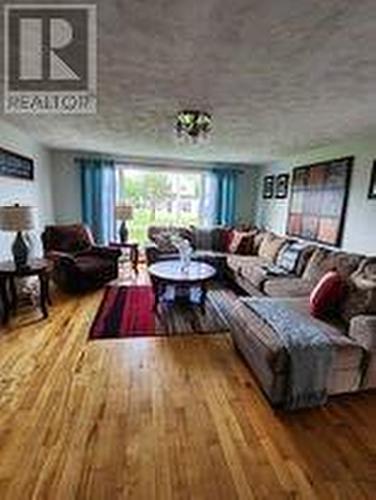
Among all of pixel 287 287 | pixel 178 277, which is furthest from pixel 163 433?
pixel 287 287

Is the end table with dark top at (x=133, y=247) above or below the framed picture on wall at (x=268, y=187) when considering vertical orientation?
below

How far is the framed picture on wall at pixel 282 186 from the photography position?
5.93 metres

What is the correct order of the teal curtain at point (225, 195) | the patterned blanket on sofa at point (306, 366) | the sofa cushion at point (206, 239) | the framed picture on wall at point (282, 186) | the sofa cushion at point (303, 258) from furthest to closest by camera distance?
the teal curtain at point (225, 195), the sofa cushion at point (206, 239), the framed picture on wall at point (282, 186), the sofa cushion at point (303, 258), the patterned blanket on sofa at point (306, 366)

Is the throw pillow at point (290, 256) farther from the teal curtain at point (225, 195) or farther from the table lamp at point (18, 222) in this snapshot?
the table lamp at point (18, 222)

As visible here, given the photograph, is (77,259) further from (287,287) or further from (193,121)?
(287,287)

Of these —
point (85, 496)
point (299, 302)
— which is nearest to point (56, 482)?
point (85, 496)

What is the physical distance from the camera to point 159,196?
23.0 feet

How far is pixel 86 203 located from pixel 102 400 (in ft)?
15.2

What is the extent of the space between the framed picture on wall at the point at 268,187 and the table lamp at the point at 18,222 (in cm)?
457

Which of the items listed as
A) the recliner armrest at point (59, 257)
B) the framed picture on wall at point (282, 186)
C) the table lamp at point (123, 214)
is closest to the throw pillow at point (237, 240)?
the framed picture on wall at point (282, 186)

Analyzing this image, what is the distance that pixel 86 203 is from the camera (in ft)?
20.6

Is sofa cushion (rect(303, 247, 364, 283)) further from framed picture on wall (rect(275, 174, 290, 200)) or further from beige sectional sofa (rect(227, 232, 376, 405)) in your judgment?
framed picture on wall (rect(275, 174, 290, 200))

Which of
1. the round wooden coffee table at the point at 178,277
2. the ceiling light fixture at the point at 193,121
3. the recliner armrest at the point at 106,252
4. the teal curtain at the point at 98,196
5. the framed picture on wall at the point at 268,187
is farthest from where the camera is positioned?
the framed picture on wall at the point at 268,187

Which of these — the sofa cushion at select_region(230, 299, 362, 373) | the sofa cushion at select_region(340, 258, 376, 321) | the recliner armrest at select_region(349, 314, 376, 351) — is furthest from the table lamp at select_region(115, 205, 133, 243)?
the recliner armrest at select_region(349, 314, 376, 351)
